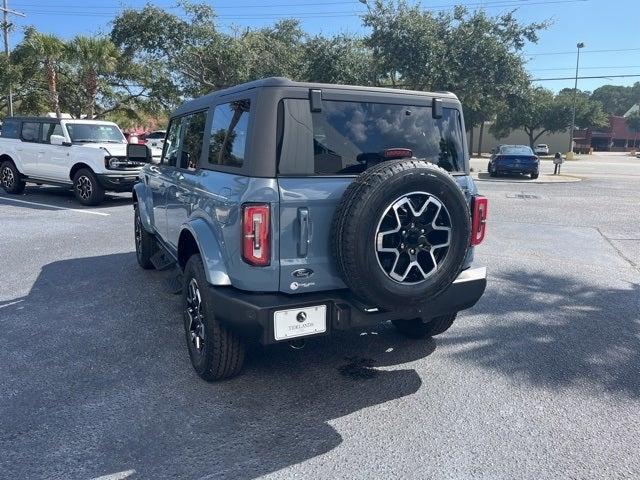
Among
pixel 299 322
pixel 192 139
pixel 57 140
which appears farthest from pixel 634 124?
pixel 299 322

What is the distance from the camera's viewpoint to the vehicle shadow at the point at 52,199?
11.6 meters

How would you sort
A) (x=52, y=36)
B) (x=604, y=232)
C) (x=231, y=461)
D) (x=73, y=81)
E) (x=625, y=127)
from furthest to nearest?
(x=625, y=127) → (x=73, y=81) → (x=52, y=36) → (x=604, y=232) → (x=231, y=461)

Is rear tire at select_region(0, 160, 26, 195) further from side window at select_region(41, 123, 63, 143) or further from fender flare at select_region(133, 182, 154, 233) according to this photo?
fender flare at select_region(133, 182, 154, 233)

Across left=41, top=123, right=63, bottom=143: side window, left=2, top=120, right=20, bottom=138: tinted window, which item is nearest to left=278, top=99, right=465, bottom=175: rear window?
left=41, top=123, right=63, bottom=143: side window

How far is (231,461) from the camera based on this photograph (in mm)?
2721

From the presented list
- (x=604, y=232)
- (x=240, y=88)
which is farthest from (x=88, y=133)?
(x=604, y=232)

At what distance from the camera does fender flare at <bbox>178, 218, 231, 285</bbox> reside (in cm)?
319

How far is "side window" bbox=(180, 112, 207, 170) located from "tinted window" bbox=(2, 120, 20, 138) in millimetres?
10078

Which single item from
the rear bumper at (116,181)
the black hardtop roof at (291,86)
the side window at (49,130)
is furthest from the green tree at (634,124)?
the black hardtop roof at (291,86)

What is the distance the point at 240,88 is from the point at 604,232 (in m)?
8.50

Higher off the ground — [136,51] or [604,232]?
[136,51]

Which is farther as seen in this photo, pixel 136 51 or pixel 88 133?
pixel 136 51

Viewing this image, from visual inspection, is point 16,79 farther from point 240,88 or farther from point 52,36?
point 240,88

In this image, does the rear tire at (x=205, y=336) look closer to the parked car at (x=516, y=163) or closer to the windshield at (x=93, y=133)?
the windshield at (x=93, y=133)
